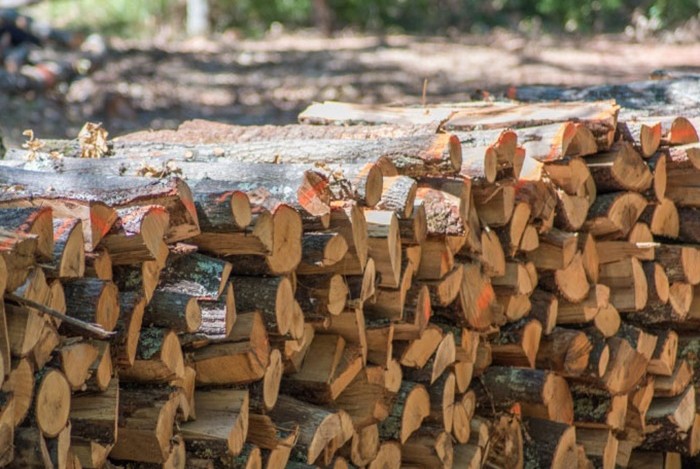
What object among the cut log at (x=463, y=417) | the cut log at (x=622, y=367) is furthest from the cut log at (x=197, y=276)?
the cut log at (x=622, y=367)

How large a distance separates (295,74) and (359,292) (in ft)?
26.4

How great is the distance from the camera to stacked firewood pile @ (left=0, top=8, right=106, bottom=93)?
32.6 feet

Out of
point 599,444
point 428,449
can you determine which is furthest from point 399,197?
point 599,444

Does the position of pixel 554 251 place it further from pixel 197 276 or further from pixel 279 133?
pixel 197 276

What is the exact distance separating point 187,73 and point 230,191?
852 centimetres

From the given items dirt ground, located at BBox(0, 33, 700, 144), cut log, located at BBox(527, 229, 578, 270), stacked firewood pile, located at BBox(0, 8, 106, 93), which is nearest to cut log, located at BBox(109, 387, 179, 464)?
cut log, located at BBox(527, 229, 578, 270)

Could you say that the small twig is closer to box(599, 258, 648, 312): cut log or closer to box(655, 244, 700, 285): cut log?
box(599, 258, 648, 312): cut log

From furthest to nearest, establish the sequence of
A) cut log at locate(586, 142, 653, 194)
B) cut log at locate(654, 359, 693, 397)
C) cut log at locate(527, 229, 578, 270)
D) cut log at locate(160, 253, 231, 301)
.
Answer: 1. cut log at locate(654, 359, 693, 397)
2. cut log at locate(586, 142, 653, 194)
3. cut log at locate(527, 229, 578, 270)
4. cut log at locate(160, 253, 231, 301)

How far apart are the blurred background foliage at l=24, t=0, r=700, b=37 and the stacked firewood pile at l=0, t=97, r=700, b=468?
11077 mm

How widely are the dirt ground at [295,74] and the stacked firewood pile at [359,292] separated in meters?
4.05

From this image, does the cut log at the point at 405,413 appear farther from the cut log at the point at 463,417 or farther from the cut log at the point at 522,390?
the cut log at the point at 522,390

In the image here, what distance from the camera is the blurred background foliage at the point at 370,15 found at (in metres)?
15.6

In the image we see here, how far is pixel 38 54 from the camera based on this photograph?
1110 centimetres

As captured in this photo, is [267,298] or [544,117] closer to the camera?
[267,298]
